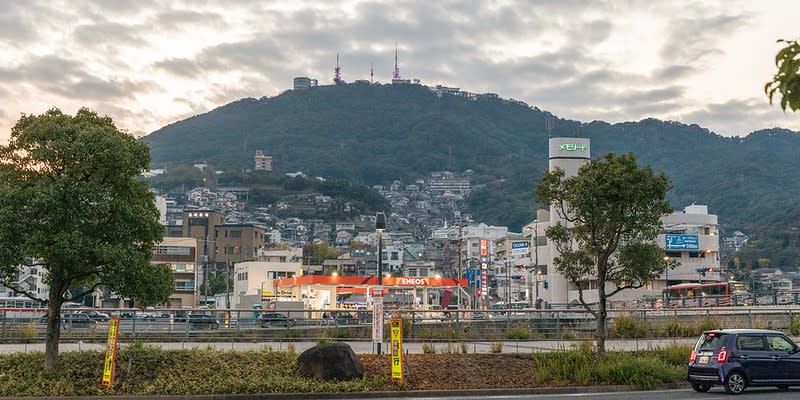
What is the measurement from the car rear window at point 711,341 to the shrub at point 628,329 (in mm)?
14689

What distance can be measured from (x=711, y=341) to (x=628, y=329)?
1519cm

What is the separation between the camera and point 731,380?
2319 centimetres

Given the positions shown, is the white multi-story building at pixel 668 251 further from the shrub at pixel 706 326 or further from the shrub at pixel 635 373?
the shrub at pixel 635 373

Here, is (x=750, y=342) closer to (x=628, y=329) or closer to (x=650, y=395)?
(x=650, y=395)

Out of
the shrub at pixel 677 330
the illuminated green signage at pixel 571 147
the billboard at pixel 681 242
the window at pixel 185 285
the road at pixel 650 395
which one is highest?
the illuminated green signage at pixel 571 147

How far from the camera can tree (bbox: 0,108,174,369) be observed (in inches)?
889

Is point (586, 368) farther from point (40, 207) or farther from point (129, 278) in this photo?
point (40, 207)

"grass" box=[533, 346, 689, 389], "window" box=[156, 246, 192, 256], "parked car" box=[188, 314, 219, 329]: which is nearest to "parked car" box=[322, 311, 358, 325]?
"parked car" box=[188, 314, 219, 329]

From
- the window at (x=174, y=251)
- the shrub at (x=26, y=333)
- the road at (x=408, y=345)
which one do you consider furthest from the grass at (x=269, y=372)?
the window at (x=174, y=251)

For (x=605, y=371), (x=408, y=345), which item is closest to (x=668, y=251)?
(x=408, y=345)

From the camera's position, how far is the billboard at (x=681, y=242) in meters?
116

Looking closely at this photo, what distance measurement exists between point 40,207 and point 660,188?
1897cm

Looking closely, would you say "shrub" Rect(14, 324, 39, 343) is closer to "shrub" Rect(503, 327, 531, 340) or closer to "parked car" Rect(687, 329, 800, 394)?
"shrub" Rect(503, 327, 531, 340)

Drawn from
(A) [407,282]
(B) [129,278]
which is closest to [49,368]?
(B) [129,278]
